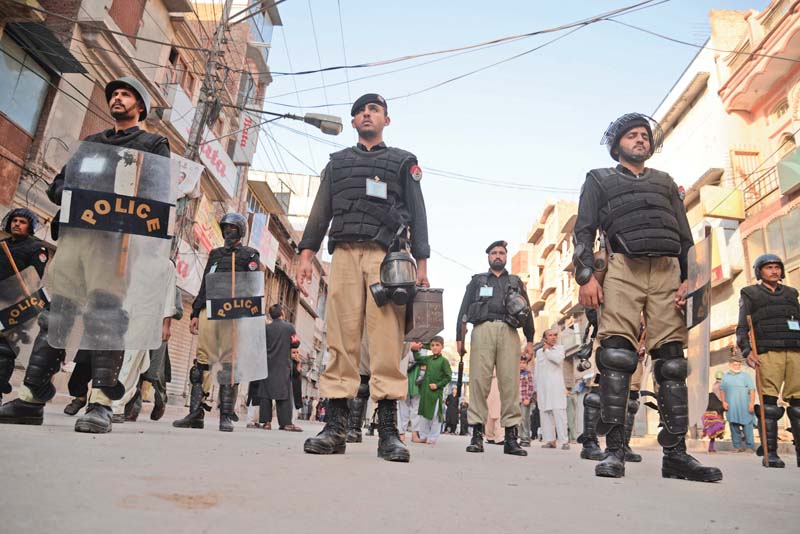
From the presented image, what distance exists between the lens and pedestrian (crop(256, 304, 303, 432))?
325 inches

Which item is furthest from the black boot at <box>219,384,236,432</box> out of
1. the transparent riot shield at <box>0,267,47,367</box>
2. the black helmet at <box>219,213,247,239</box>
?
the transparent riot shield at <box>0,267,47,367</box>

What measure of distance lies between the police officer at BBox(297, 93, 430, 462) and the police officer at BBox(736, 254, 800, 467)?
4.05 meters

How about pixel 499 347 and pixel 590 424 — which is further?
pixel 499 347

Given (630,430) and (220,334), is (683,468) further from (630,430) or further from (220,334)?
(220,334)

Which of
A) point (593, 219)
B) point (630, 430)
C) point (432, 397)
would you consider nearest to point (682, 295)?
point (593, 219)

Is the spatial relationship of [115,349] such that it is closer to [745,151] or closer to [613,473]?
[613,473]

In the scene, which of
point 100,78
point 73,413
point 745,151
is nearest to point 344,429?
point 73,413

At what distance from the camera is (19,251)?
183 inches

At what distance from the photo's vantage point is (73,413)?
20.6 ft

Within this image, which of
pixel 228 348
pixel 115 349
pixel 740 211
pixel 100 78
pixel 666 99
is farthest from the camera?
pixel 666 99

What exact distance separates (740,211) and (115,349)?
21.2 meters

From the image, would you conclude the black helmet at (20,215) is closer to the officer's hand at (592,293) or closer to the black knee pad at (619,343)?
the officer's hand at (592,293)

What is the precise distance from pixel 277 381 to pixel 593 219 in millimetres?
5740

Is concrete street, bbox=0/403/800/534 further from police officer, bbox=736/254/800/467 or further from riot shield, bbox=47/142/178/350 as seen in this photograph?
police officer, bbox=736/254/800/467
